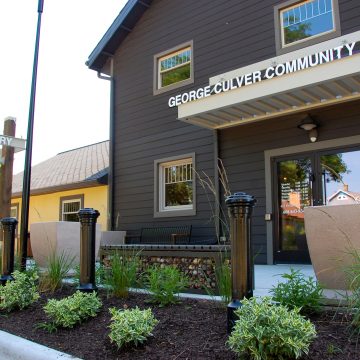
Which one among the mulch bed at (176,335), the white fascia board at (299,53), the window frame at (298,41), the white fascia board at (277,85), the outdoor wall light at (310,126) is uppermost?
the window frame at (298,41)

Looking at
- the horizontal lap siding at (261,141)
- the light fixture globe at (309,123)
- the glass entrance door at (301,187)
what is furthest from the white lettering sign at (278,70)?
the glass entrance door at (301,187)

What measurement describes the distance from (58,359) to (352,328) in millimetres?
2007

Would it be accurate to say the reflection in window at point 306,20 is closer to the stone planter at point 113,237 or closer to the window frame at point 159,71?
the window frame at point 159,71

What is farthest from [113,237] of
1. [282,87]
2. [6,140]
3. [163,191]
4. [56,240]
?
[282,87]

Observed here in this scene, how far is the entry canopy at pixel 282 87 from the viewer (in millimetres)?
5926

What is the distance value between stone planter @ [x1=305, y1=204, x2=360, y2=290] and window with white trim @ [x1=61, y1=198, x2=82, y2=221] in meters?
11.0

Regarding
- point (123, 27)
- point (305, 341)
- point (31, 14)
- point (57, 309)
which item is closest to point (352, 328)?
point (305, 341)

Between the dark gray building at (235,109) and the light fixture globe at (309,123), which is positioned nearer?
the dark gray building at (235,109)

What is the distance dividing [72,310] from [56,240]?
8.94 feet

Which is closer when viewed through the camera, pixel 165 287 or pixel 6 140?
pixel 165 287

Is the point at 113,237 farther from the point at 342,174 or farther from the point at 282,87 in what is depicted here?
the point at 282,87

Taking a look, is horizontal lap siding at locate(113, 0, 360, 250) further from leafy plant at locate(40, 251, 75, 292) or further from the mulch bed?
the mulch bed

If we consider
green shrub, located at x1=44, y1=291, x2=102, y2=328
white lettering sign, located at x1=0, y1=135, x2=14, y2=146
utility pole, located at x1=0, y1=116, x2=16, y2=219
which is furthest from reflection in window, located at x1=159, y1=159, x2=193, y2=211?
green shrub, located at x1=44, y1=291, x2=102, y2=328

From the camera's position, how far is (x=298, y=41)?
7.94 metres
